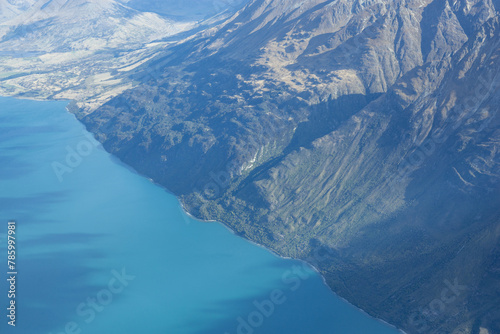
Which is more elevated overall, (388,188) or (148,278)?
(388,188)

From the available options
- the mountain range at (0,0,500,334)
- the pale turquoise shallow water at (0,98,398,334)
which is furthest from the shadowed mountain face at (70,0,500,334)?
the pale turquoise shallow water at (0,98,398,334)

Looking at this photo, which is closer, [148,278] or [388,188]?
[148,278]

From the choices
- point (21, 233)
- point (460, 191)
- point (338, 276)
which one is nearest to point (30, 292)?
point (21, 233)

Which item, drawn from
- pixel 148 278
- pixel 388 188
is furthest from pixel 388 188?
pixel 148 278

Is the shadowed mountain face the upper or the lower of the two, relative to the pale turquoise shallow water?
upper

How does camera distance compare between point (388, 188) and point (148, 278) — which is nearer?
point (148, 278)

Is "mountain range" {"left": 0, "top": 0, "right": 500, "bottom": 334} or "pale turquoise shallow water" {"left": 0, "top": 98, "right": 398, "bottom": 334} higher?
"mountain range" {"left": 0, "top": 0, "right": 500, "bottom": 334}

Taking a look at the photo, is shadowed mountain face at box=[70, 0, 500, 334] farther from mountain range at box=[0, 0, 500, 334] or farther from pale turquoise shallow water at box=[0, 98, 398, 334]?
pale turquoise shallow water at box=[0, 98, 398, 334]

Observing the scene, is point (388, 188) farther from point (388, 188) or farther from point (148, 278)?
point (148, 278)

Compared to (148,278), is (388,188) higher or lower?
higher
